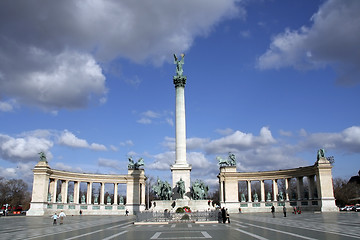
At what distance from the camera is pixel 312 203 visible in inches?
2559

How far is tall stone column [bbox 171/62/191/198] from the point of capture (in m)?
56.3

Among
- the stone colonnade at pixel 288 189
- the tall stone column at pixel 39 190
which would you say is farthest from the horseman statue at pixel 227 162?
the tall stone column at pixel 39 190

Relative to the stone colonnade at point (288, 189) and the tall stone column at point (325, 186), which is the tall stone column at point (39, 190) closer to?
the stone colonnade at point (288, 189)

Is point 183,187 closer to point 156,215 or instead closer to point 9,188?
point 156,215

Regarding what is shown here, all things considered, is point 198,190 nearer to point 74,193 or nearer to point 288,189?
point 288,189

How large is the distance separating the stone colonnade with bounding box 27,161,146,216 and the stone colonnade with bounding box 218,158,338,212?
22082mm

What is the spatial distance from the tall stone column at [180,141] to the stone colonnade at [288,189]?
18.9 m

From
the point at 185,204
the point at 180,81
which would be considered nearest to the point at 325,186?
the point at 185,204

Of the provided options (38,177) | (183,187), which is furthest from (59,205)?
(183,187)

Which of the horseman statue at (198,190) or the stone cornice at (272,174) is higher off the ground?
the stone cornice at (272,174)

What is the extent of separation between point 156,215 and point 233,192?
44.9m

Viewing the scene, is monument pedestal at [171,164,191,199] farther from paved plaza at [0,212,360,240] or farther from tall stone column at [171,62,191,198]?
paved plaza at [0,212,360,240]

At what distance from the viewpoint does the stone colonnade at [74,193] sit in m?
63.2

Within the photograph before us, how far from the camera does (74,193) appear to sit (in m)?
74.6
